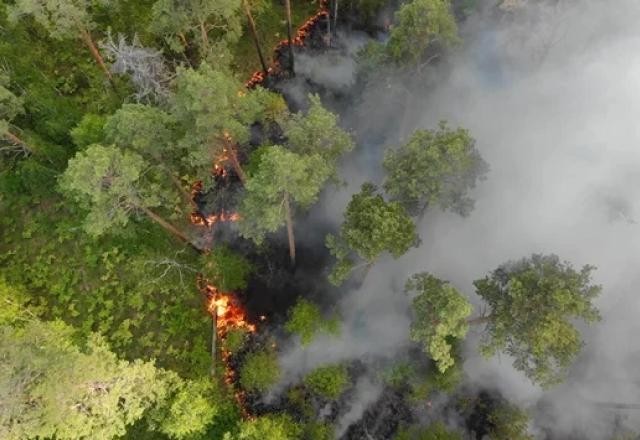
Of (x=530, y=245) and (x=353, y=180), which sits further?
(x=353, y=180)

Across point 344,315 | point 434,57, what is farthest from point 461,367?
point 434,57

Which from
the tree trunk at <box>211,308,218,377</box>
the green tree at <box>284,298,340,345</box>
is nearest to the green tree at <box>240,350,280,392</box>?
the tree trunk at <box>211,308,218,377</box>

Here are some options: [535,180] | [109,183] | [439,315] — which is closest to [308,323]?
[439,315]

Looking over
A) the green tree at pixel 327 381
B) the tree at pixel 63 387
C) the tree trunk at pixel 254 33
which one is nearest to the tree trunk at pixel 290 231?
the green tree at pixel 327 381

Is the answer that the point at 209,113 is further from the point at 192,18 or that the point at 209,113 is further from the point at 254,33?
the point at 254,33

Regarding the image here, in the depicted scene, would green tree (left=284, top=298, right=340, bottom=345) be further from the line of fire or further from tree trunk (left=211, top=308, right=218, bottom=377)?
tree trunk (left=211, top=308, right=218, bottom=377)

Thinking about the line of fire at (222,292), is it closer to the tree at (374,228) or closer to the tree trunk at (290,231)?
the tree trunk at (290,231)

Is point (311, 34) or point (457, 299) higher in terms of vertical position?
point (311, 34)

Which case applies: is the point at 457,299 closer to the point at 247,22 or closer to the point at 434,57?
the point at 434,57
